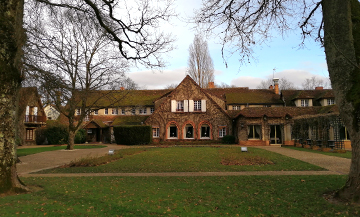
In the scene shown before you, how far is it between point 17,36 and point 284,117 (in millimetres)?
27328

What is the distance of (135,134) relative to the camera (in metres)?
32.4

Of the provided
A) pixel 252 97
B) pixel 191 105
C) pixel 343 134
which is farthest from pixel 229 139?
pixel 252 97

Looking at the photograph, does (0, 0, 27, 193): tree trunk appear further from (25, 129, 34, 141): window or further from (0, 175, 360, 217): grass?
(25, 129, 34, 141): window

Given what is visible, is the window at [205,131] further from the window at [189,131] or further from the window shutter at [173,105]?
the window shutter at [173,105]

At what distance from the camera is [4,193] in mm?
7172

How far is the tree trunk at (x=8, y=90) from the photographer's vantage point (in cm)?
725

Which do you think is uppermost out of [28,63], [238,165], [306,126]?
[28,63]

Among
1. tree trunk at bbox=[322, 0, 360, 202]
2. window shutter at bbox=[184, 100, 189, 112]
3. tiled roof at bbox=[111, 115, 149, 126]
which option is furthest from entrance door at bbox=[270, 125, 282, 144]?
tree trunk at bbox=[322, 0, 360, 202]

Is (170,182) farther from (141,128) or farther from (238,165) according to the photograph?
(141,128)

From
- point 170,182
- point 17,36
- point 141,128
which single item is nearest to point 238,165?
point 170,182

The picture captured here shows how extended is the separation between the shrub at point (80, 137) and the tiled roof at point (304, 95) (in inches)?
1172

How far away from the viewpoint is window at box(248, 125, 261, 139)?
3035cm

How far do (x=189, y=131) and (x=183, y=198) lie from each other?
92.4 feet

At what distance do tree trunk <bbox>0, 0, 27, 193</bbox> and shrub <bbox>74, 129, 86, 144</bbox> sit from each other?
102ft
